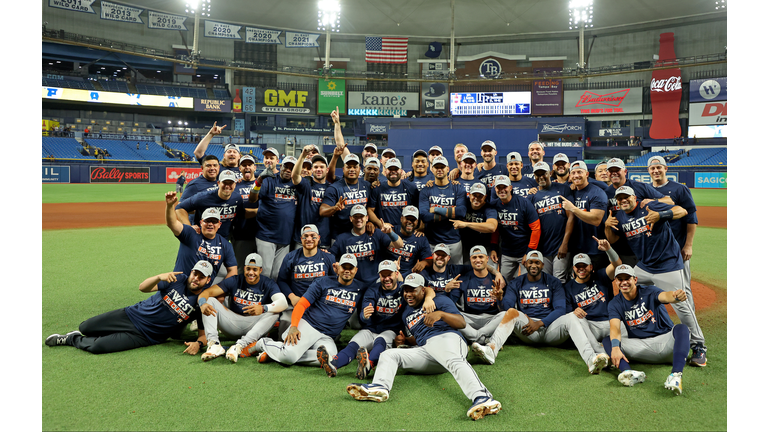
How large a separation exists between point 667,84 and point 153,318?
54.7m

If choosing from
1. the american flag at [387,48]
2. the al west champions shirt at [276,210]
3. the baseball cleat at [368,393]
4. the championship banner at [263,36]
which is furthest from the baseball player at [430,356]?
the championship banner at [263,36]

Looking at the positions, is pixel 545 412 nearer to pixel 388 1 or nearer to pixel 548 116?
pixel 388 1

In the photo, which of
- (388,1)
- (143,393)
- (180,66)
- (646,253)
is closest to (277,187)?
(143,393)

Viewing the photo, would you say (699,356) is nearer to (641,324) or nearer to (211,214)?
(641,324)

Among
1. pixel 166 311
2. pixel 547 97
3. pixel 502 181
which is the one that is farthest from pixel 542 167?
pixel 547 97

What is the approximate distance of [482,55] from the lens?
179ft

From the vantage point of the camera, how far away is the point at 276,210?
23.9ft

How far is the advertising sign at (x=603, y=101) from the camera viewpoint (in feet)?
163

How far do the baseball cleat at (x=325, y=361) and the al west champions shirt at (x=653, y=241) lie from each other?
438 cm

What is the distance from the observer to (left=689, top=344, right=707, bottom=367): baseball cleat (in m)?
5.43

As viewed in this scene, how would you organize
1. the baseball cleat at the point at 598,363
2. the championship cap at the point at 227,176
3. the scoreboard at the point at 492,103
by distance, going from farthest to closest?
the scoreboard at the point at 492,103, the championship cap at the point at 227,176, the baseball cleat at the point at 598,363

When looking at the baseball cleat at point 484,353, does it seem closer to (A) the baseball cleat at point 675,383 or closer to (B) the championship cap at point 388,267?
(B) the championship cap at point 388,267

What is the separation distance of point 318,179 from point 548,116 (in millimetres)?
49683

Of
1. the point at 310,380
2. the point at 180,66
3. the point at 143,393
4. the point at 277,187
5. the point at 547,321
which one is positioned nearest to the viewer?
the point at 143,393
